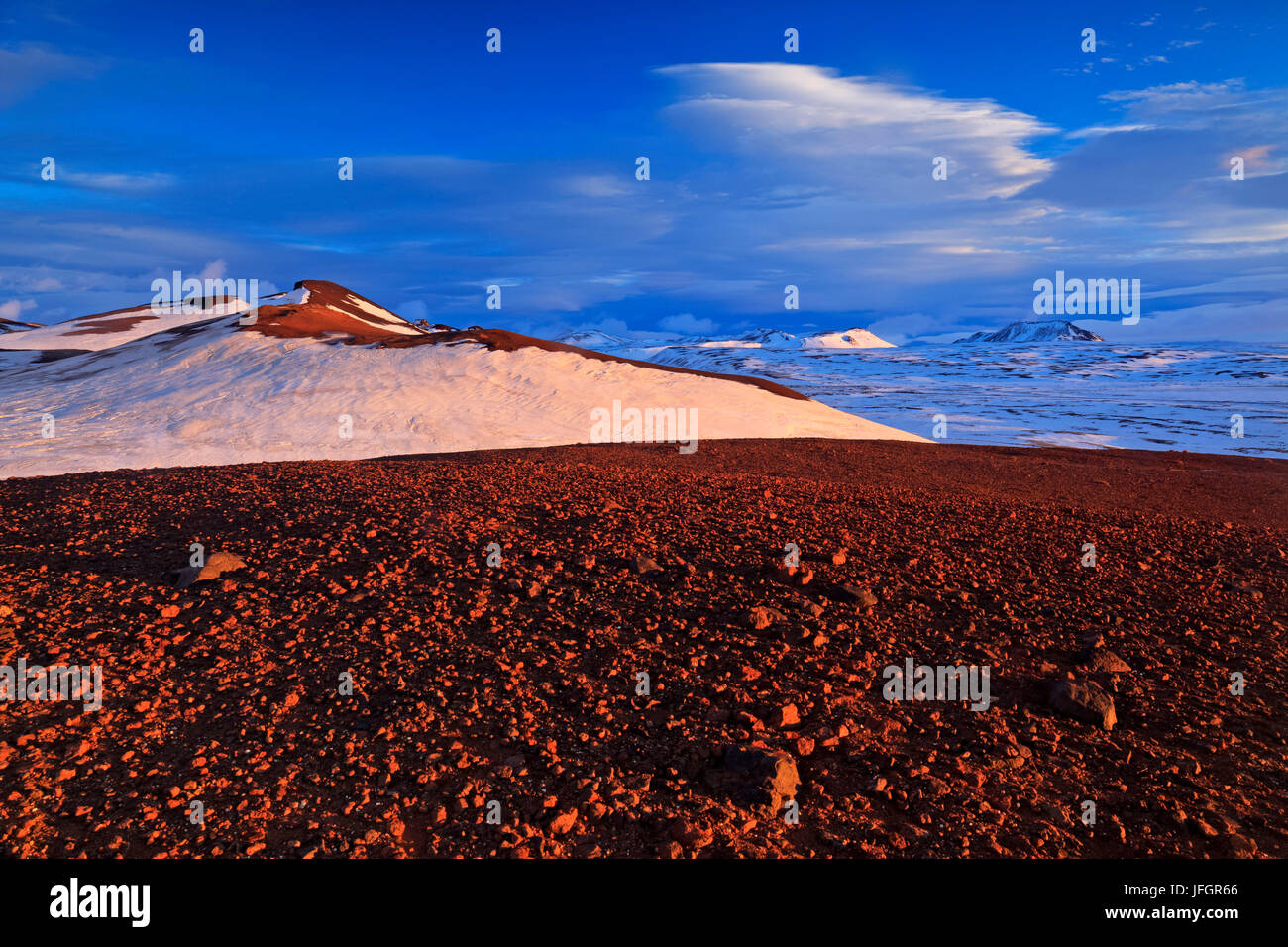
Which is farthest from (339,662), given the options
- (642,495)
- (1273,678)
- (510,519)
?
(1273,678)

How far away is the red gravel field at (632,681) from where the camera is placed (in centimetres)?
406

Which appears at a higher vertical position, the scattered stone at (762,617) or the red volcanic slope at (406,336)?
the red volcanic slope at (406,336)

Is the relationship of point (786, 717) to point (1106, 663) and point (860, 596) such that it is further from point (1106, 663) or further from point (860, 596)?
point (1106, 663)

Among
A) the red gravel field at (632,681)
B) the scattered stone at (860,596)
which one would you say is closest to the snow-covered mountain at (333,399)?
the red gravel field at (632,681)

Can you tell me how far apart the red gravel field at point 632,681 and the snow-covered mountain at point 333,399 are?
10.4 metres

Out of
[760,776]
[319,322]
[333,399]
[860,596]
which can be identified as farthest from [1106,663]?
[319,322]

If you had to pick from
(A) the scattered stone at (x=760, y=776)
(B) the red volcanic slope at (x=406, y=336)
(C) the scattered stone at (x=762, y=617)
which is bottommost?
(A) the scattered stone at (x=760, y=776)

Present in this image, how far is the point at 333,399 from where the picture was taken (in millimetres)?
24641

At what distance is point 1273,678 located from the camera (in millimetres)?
5887

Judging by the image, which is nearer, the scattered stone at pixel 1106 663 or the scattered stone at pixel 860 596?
the scattered stone at pixel 1106 663

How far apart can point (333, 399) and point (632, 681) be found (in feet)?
72.8

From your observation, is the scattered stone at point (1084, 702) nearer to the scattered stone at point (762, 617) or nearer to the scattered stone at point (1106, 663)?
the scattered stone at point (1106, 663)
